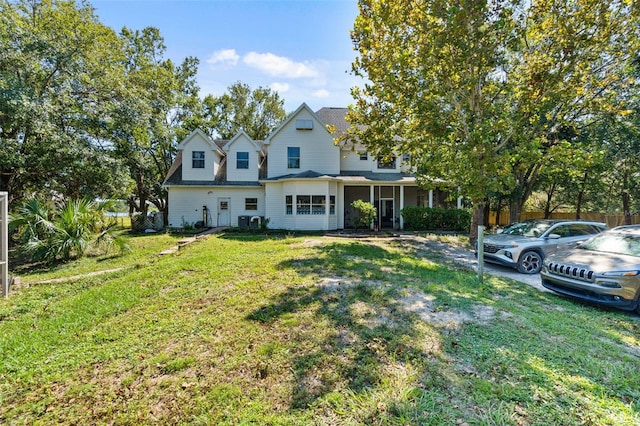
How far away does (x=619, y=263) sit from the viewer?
18.1 ft

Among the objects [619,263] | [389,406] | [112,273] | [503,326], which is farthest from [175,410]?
[619,263]

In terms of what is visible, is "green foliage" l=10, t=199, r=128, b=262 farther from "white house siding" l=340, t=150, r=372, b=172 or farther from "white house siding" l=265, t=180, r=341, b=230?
"white house siding" l=340, t=150, r=372, b=172

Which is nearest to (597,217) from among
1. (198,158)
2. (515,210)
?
(515,210)

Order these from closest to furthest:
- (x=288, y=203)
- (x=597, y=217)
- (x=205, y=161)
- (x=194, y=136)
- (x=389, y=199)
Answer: (x=288, y=203), (x=194, y=136), (x=205, y=161), (x=389, y=199), (x=597, y=217)

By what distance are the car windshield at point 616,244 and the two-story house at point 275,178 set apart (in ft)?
37.4

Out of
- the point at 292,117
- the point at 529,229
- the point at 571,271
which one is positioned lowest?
the point at 571,271

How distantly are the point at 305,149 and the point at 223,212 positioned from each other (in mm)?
6858

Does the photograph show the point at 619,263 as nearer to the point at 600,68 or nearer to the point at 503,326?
the point at 503,326

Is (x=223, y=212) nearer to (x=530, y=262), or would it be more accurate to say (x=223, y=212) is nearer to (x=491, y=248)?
(x=491, y=248)

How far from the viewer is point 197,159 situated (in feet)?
62.0

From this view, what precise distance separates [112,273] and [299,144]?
42.2ft

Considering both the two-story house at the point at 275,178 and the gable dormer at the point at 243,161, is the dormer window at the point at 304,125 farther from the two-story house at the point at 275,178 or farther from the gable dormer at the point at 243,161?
the gable dormer at the point at 243,161

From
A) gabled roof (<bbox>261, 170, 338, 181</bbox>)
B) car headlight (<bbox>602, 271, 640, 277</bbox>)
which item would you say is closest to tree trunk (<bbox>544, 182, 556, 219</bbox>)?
gabled roof (<bbox>261, 170, 338, 181</bbox>)

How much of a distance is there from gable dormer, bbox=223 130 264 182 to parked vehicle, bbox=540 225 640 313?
1638cm
